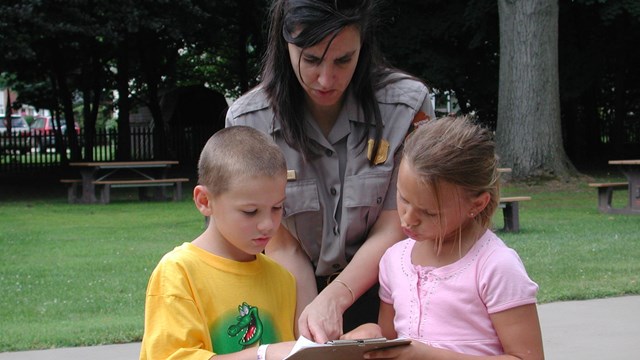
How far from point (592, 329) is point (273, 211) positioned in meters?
4.28

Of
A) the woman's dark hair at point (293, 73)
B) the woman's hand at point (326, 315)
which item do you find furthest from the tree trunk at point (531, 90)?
the woman's hand at point (326, 315)

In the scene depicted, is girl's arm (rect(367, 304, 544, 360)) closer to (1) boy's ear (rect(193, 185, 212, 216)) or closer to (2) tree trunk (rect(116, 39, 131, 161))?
(1) boy's ear (rect(193, 185, 212, 216))

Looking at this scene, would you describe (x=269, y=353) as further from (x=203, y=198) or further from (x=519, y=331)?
(x=519, y=331)

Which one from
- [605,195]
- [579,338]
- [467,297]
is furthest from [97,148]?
[467,297]

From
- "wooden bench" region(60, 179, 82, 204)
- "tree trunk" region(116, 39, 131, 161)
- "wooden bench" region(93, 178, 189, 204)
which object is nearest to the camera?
"wooden bench" region(93, 178, 189, 204)

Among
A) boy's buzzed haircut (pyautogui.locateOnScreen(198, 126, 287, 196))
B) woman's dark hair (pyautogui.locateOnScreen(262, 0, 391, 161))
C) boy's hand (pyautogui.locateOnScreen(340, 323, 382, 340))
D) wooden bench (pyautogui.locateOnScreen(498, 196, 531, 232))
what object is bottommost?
wooden bench (pyautogui.locateOnScreen(498, 196, 531, 232))

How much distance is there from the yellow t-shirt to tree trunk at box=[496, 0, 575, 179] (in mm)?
16028

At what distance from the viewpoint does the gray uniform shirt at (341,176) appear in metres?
3.21

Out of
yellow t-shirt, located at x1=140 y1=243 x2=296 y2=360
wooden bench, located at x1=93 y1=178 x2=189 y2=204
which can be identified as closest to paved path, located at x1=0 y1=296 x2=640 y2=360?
yellow t-shirt, located at x1=140 y1=243 x2=296 y2=360

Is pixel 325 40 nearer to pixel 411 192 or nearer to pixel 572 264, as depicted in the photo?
pixel 411 192

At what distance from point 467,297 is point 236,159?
0.75 meters

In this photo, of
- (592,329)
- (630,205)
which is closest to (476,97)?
(630,205)

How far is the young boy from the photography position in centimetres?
266

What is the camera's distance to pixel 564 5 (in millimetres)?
24312
